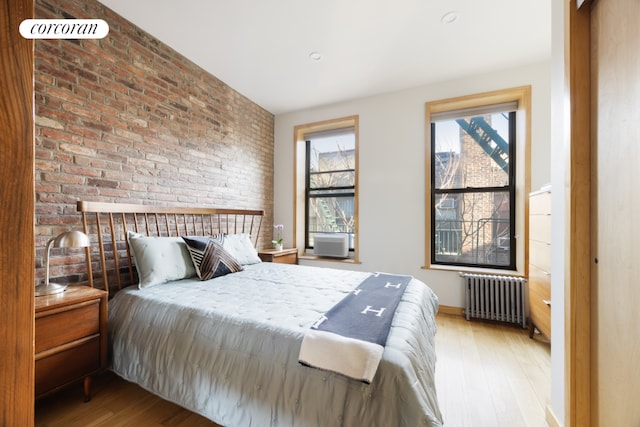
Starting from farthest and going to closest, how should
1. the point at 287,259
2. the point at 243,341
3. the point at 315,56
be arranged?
the point at 287,259
the point at 315,56
the point at 243,341

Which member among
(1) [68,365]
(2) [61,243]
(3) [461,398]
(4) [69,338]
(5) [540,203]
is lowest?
(3) [461,398]

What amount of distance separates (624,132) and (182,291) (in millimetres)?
2380

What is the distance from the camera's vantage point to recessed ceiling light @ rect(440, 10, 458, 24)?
198 centimetres

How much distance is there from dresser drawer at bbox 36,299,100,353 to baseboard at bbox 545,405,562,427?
2.64 meters

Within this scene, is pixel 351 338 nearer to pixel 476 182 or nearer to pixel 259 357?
pixel 259 357

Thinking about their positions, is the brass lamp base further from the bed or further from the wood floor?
the wood floor

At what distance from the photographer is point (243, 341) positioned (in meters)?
1.23

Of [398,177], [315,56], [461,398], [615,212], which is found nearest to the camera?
[615,212]

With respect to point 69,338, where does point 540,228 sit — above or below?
above

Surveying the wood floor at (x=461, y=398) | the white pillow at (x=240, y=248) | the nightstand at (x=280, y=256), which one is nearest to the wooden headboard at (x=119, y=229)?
the white pillow at (x=240, y=248)

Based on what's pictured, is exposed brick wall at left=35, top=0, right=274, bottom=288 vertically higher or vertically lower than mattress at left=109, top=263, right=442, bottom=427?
higher

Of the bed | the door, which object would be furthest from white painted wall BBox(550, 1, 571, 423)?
the bed

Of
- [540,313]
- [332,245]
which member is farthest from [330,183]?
[540,313]

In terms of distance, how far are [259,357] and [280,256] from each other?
221 centimetres
